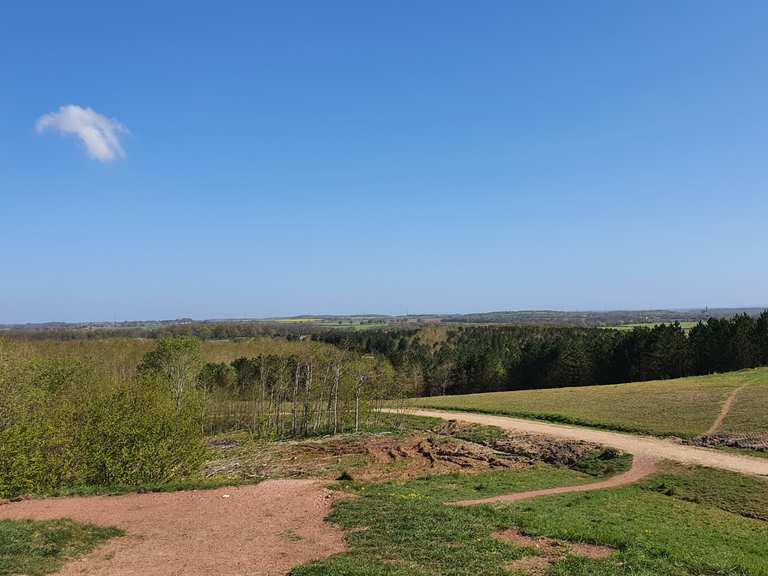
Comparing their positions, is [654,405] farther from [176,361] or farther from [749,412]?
[176,361]

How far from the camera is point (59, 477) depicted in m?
25.3

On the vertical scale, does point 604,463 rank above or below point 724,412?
below

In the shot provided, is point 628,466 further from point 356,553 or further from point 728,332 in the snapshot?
point 728,332

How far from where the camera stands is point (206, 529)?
1791 centimetres

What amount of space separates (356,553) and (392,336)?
→ 170355 mm

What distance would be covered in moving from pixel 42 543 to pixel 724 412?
160ft

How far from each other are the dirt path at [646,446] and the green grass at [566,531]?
3.30m

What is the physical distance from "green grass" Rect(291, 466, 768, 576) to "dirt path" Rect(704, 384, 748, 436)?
12551 mm

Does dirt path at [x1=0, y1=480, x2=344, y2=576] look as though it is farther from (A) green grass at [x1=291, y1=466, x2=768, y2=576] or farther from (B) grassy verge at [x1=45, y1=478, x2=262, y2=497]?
(A) green grass at [x1=291, y1=466, x2=768, y2=576]

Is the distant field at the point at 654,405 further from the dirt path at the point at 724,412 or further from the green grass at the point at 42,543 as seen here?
the green grass at the point at 42,543

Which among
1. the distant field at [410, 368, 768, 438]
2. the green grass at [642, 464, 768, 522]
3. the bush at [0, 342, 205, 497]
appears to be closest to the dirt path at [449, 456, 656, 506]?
the green grass at [642, 464, 768, 522]

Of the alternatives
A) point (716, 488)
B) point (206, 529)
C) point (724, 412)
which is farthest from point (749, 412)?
point (206, 529)

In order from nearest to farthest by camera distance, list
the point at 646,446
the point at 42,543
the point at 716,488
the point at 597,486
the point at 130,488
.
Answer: the point at 42,543 → the point at 130,488 → the point at 716,488 → the point at 597,486 → the point at 646,446

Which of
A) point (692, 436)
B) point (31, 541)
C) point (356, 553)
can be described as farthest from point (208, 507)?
point (692, 436)
